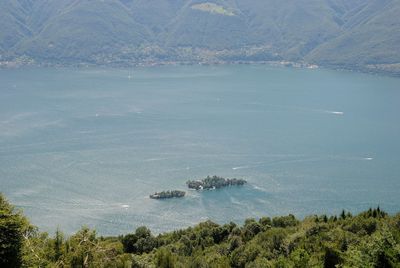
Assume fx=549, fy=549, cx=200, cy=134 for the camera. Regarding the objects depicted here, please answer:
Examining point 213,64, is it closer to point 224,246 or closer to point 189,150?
point 189,150

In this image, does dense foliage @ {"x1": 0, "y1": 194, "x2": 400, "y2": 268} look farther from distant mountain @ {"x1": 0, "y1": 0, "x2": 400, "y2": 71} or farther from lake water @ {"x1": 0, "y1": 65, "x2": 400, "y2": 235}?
distant mountain @ {"x1": 0, "y1": 0, "x2": 400, "y2": 71}

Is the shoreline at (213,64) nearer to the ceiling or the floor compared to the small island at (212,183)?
nearer to the ceiling

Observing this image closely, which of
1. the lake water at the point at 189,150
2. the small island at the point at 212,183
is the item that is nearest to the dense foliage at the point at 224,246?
the lake water at the point at 189,150

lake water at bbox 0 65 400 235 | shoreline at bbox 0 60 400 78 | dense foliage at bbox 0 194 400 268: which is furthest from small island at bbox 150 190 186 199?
shoreline at bbox 0 60 400 78

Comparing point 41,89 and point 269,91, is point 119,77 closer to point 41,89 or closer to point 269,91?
point 41,89

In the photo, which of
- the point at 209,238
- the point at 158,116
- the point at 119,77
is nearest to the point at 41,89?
the point at 119,77

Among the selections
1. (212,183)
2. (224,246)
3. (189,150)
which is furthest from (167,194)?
(224,246)

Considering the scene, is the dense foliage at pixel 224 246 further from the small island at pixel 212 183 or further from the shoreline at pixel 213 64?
the shoreline at pixel 213 64
